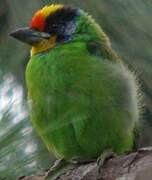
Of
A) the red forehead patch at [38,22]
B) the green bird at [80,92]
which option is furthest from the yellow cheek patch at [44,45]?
the red forehead patch at [38,22]

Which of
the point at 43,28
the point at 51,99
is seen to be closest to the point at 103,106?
the point at 51,99

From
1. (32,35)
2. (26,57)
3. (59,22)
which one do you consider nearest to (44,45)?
(32,35)

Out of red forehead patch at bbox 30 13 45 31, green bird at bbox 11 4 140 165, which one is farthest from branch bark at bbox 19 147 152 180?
red forehead patch at bbox 30 13 45 31

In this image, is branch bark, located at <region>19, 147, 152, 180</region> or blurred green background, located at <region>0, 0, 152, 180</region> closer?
blurred green background, located at <region>0, 0, 152, 180</region>

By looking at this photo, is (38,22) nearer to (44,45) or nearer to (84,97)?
(44,45)

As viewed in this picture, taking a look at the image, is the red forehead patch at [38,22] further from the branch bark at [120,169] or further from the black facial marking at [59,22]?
the branch bark at [120,169]

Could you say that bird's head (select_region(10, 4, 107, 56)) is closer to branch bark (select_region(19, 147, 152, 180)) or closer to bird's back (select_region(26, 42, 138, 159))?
bird's back (select_region(26, 42, 138, 159))
